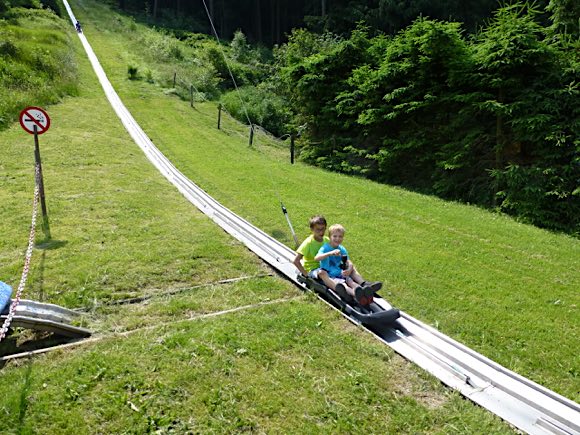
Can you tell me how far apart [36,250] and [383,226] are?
5.99 meters

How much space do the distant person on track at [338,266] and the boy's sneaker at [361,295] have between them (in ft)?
0.57

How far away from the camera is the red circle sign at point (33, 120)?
729 centimetres

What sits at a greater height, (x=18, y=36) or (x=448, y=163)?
(x=18, y=36)

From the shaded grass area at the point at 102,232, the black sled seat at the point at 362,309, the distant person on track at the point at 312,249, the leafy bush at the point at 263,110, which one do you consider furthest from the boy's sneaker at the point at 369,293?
the leafy bush at the point at 263,110

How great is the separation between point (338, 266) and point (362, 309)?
76cm

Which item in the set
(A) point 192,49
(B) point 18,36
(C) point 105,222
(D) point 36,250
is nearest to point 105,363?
(D) point 36,250

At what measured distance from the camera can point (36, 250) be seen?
20.7 ft

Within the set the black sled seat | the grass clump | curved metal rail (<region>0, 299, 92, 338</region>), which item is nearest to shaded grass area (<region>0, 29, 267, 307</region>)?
curved metal rail (<region>0, 299, 92, 338</region>)

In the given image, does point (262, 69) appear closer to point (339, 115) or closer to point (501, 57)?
point (339, 115)

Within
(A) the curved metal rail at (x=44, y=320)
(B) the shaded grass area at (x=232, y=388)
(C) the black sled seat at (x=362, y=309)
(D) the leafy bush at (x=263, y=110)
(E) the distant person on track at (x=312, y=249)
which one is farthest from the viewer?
(D) the leafy bush at (x=263, y=110)

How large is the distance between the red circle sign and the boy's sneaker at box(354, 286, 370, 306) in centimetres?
606

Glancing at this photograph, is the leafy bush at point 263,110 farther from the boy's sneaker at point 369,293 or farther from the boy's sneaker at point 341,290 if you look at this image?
the boy's sneaker at point 369,293

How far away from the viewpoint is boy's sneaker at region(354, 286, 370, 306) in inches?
182

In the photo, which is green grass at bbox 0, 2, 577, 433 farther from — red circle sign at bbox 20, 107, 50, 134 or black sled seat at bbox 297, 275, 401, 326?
red circle sign at bbox 20, 107, 50, 134
